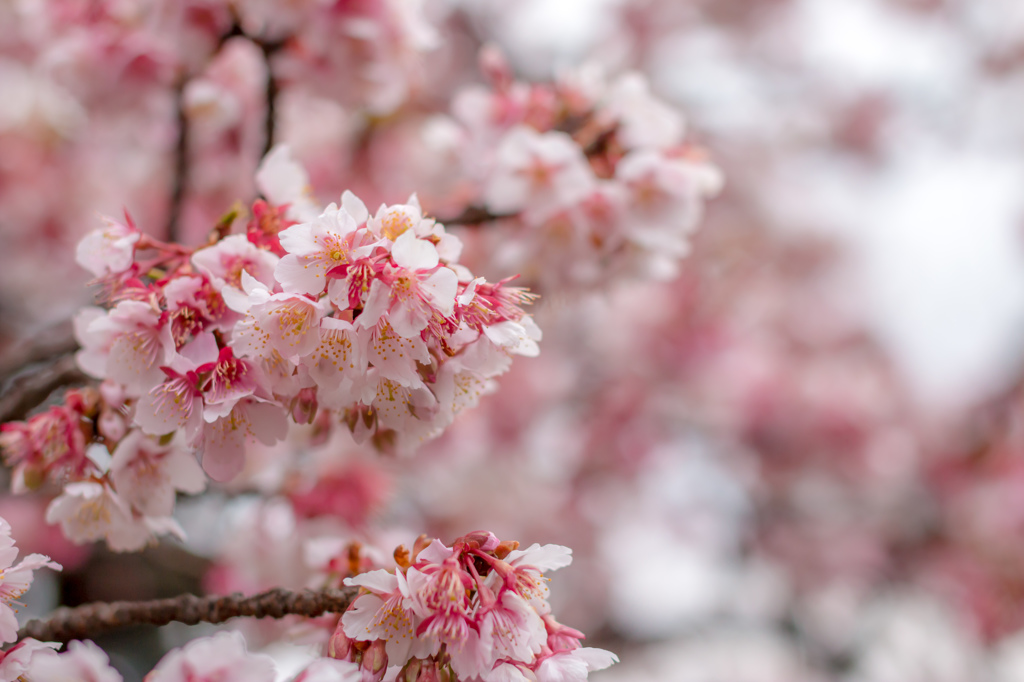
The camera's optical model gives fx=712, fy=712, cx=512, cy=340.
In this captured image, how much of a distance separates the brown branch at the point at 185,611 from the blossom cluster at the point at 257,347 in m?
0.08

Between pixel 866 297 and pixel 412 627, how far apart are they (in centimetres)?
481

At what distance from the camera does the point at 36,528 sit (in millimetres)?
2357

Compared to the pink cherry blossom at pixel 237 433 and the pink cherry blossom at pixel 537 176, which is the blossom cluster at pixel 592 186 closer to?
the pink cherry blossom at pixel 537 176

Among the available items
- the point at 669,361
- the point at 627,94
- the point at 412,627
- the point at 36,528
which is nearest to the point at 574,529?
the point at 669,361

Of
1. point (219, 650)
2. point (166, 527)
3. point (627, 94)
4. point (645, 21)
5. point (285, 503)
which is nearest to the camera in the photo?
point (219, 650)

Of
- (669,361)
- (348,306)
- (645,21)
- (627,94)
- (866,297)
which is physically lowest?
(348,306)

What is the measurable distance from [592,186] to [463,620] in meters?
0.76

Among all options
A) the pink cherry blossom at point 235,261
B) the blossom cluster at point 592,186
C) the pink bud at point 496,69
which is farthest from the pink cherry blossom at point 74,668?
the pink bud at point 496,69

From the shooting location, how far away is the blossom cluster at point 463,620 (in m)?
0.64

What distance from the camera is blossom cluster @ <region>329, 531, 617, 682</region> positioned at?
0.64 metres

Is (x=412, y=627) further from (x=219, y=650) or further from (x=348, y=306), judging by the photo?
(x=348, y=306)

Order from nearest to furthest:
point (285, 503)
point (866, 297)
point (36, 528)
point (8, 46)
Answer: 1. point (285, 503)
2. point (36, 528)
3. point (8, 46)
4. point (866, 297)

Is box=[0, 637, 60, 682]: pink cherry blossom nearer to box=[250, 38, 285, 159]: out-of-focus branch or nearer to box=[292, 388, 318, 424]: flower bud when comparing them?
box=[292, 388, 318, 424]: flower bud

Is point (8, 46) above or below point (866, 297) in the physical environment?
below
